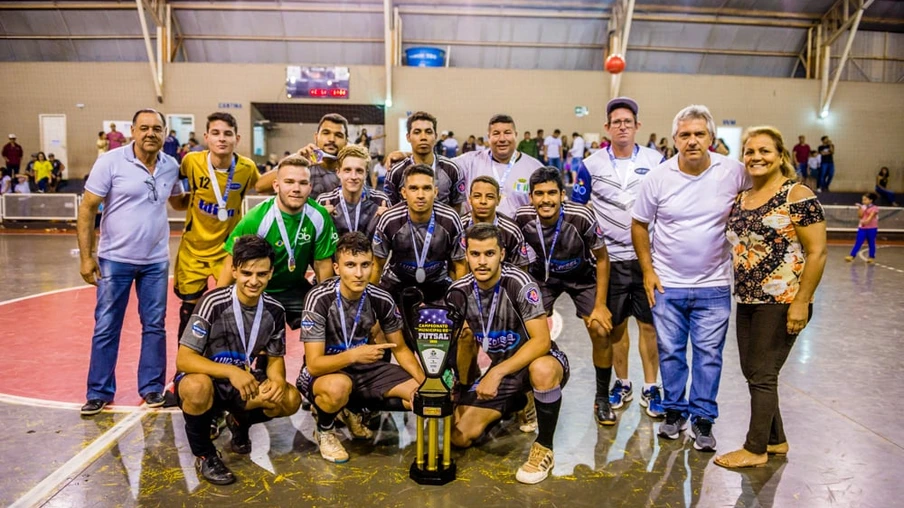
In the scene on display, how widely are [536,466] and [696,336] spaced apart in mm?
1340

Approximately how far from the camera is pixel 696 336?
14.0 feet

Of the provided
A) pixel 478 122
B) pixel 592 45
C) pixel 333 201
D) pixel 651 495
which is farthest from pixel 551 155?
pixel 651 495

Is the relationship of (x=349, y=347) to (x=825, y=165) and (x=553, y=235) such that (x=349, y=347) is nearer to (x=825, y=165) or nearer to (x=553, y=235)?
(x=553, y=235)

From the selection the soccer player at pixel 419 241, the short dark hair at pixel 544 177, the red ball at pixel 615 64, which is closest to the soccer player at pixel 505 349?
the soccer player at pixel 419 241

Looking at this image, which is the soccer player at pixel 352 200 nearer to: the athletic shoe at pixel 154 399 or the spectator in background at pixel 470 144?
the athletic shoe at pixel 154 399

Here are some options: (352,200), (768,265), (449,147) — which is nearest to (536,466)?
(768,265)

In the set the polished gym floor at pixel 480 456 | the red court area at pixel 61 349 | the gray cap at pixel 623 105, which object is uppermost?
the gray cap at pixel 623 105

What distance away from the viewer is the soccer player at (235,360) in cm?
372

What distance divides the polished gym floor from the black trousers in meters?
0.26

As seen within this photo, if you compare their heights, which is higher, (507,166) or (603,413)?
(507,166)

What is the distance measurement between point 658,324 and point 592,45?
2086 cm

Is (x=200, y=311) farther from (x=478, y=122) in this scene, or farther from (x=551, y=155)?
(x=478, y=122)

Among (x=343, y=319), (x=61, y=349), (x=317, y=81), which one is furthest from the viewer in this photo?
(x=317, y=81)

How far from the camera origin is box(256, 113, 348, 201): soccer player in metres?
5.36
